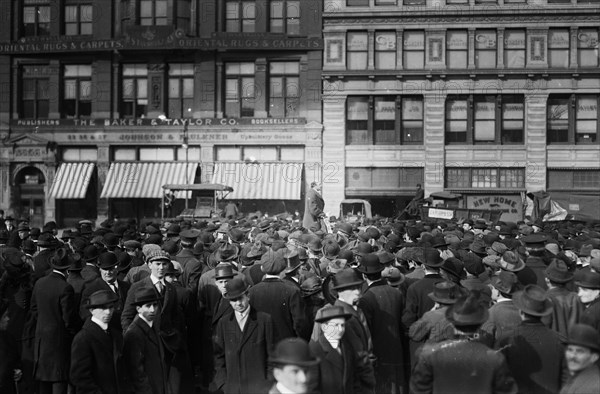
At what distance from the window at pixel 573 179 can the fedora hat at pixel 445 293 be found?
100ft

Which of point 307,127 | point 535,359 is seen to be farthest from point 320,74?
point 535,359

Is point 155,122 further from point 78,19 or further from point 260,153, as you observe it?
point 78,19

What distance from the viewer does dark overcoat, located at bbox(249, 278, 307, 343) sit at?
303 inches

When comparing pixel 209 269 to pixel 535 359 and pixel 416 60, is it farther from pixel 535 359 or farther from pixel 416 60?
pixel 416 60

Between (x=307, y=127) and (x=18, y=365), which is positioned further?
(x=307, y=127)

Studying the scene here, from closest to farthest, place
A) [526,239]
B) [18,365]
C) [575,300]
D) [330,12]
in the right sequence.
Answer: [575,300], [18,365], [526,239], [330,12]

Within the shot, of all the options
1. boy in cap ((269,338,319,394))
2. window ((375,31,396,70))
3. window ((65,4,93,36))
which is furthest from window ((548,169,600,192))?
boy in cap ((269,338,319,394))

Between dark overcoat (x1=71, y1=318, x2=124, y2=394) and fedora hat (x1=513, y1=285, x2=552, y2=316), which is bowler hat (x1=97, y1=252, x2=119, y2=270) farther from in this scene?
fedora hat (x1=513, y1=285, x2=552, y2=316)

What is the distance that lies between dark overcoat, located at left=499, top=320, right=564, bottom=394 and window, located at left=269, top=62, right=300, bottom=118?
3101 cm

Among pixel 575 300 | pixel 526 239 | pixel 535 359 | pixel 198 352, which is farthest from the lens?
pixel 526 239

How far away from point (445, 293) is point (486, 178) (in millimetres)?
29882

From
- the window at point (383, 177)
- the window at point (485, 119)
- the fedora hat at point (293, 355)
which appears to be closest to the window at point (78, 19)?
the window at point (383, 177)

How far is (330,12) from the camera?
35.2 m

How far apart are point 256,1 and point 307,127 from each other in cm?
746
